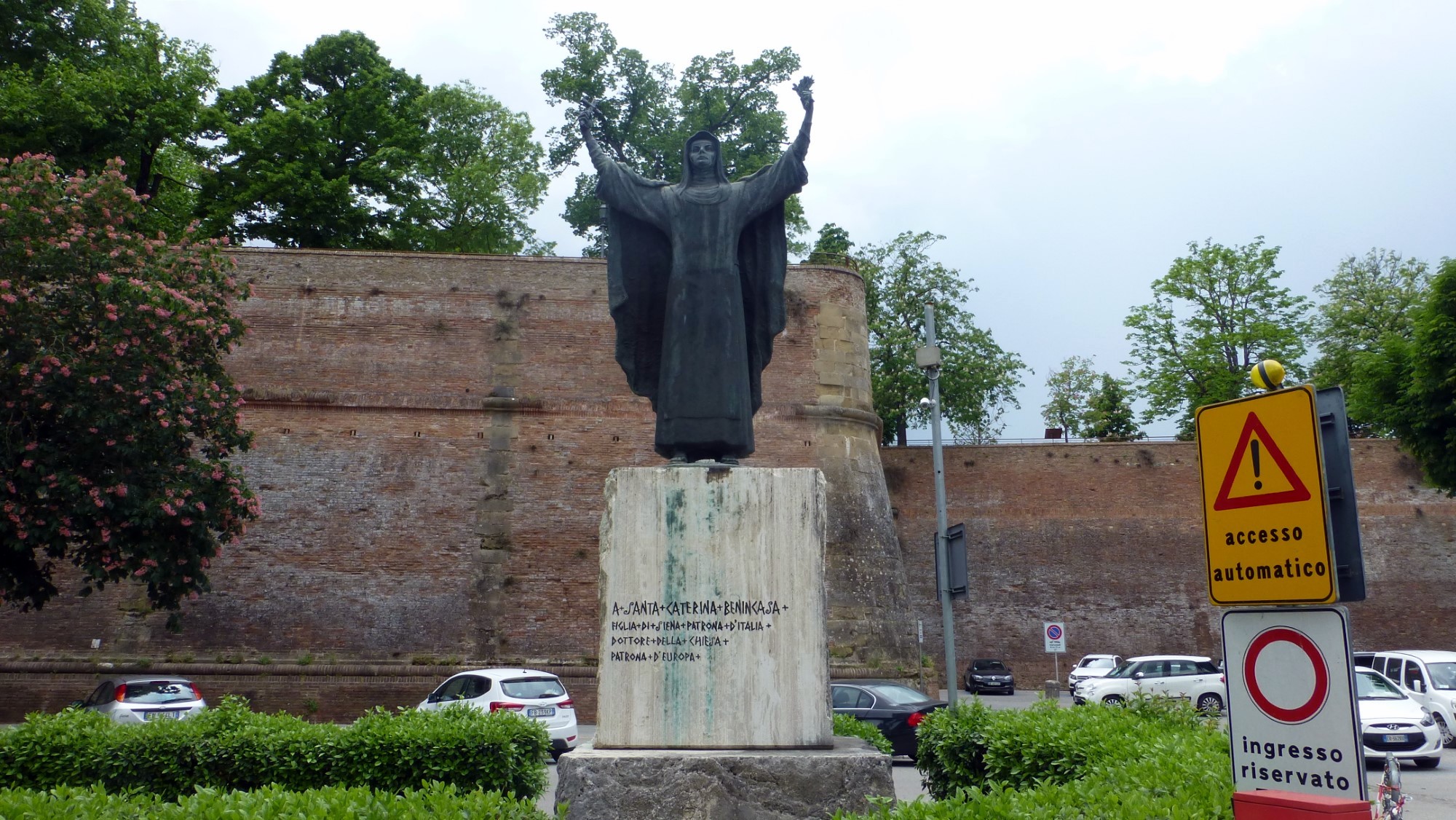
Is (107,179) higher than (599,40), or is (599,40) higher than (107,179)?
(599,40)

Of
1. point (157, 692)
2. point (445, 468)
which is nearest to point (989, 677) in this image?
point (445, 468)

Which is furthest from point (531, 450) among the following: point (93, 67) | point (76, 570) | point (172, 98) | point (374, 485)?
point (93, 67)

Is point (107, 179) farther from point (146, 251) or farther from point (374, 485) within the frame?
point (374, 485)

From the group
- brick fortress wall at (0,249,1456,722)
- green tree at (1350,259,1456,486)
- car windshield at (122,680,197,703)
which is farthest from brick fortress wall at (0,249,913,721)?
green tree at (1350,259,1456,486)

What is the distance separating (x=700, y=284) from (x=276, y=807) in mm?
3322

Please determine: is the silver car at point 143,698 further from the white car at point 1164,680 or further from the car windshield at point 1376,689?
the car windshield at point 1376,689

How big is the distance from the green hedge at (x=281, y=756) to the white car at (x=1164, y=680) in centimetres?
1546

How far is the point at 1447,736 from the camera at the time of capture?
53.9ft

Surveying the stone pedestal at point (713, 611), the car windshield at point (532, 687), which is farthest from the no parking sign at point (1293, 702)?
the car windshield at point (532, 687)

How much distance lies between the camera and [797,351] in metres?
25.4

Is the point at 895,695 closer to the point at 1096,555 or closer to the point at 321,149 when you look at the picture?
the point at 1096,555

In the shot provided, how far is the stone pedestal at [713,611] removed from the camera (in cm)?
527

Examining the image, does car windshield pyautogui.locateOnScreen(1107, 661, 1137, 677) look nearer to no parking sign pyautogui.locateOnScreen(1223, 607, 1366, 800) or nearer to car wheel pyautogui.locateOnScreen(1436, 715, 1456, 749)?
car wheel pyautogui.locateOnScreen(1436, 715, 1456, 749)

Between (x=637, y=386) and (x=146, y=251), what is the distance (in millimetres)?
12101
